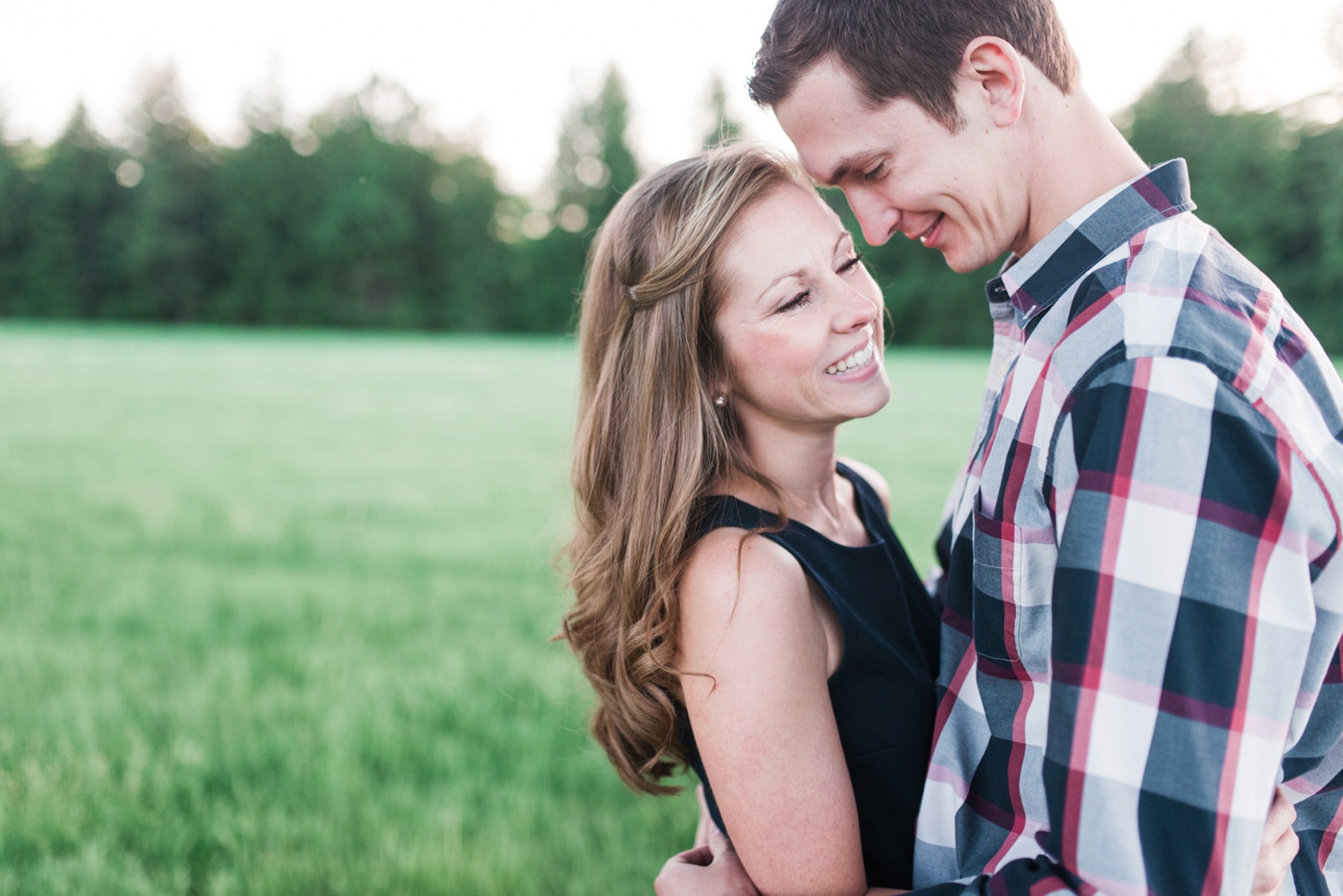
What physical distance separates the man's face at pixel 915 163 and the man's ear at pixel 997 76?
0.01 m

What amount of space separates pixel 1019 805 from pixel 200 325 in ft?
159

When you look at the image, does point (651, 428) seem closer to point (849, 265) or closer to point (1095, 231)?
point (849, 265)

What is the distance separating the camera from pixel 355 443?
37.8ft

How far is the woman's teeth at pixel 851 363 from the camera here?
6.84 feet

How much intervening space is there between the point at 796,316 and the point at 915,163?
15.8 inches

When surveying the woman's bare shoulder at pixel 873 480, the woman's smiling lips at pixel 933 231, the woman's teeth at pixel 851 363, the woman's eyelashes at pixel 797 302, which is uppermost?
the woman's smiling lips at pixel 933 231

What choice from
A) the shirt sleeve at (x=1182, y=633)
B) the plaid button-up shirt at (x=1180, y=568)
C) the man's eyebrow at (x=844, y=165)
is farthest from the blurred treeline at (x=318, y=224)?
the shirt sleeve at (x=1182, y=633)

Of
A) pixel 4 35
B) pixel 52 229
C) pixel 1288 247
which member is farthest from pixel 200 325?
pixel 1288 247

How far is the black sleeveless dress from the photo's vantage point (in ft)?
6.03

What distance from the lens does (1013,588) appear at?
4.83 ft

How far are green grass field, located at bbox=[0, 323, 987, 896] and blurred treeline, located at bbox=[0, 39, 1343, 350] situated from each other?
31399 mm

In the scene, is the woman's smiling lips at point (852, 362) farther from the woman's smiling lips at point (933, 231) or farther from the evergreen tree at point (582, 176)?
the evergreen tree at point (582, 176)

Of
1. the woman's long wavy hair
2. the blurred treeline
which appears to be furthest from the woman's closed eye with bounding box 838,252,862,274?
the blurred treeline

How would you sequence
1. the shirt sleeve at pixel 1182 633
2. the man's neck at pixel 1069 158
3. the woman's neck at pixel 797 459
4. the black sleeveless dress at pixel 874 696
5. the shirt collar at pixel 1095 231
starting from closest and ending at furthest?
the shirt sleeve at pixel 1182 633
the shirt collar at pixel 1095 231
the man's neck at pixel 1069 158
the black sleeveless dress at pixel 874 696
the woman's neck at pixel 797 459
